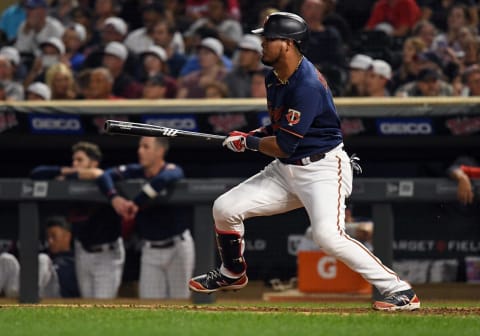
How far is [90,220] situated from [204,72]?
2274 millimetres

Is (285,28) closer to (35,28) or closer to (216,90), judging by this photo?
(216,90)

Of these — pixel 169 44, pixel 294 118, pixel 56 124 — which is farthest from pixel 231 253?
pixel 169 44

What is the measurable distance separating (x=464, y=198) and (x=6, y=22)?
23.1 feet

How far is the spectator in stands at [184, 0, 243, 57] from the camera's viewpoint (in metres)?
11.5

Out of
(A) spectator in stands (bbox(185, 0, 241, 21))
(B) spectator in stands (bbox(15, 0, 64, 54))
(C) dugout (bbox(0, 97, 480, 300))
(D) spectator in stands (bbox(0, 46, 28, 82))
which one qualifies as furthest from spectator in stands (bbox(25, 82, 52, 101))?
(A) spectator in stands (bbox(185, 0, 241, 21))

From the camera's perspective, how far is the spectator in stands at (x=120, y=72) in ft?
34.8

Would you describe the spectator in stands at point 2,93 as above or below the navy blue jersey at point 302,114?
above

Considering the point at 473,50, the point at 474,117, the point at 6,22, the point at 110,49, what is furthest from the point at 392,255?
the point at 6,22

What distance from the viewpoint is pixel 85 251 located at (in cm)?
872

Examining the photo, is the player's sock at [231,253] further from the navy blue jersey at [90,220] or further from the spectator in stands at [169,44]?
the spectator in stands at [169,44]

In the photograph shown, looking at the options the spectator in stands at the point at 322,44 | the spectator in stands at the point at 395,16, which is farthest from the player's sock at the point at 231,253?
the spectator in stands at the point at 395,16

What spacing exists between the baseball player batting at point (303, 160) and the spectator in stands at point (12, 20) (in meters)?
7.39

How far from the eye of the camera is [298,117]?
6250 millimetres

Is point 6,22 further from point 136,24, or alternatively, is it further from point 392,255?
point 392,255
